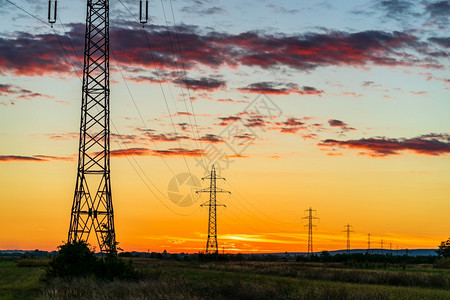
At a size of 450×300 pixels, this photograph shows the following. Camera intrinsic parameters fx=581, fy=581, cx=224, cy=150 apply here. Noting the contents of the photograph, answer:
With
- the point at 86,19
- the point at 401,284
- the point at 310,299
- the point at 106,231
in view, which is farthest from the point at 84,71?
the point at 401,284

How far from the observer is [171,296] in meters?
35.7

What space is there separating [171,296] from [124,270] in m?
14.5

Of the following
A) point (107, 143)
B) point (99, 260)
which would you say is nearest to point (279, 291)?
point (99, 260)

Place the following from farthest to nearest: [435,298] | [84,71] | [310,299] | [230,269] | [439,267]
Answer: [439,267] → [230,269] → [84,71] → [435,298] → [310,299]

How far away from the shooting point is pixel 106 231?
50.2 m

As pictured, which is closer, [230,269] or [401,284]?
[401,284]

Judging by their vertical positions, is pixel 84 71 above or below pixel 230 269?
above

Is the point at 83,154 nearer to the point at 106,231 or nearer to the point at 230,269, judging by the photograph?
the point at 106,231

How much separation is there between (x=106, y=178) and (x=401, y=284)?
36618 mm

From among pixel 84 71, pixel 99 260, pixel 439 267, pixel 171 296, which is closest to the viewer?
pixel 171 296

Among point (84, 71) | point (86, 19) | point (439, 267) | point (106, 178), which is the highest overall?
point (86, 19)

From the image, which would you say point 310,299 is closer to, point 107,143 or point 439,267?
point 107,143

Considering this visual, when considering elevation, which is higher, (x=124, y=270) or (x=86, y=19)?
(x=86, y=19)

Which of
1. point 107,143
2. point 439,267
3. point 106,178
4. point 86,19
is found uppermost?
point 86,19
